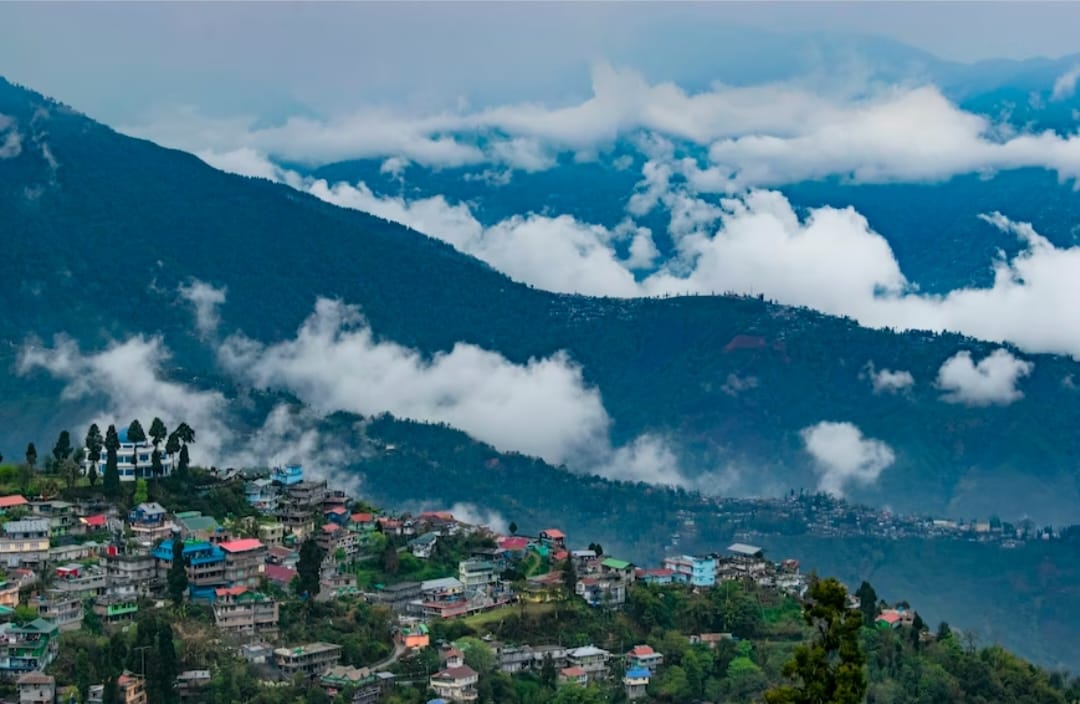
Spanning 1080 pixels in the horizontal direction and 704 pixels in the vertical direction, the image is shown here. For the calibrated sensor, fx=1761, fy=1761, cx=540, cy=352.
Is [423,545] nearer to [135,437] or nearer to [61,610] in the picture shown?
[135,437]

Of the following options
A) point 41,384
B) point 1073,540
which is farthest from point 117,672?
point 1073,540

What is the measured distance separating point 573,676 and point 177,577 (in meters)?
17.1

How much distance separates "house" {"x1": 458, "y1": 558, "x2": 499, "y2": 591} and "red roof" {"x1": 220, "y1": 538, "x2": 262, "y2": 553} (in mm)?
10591

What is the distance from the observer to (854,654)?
34625 mm

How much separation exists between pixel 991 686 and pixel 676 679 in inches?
601

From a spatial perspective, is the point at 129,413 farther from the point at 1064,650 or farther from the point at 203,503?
the point at 1064,650

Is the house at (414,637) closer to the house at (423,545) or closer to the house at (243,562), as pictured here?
the house at (243,562)

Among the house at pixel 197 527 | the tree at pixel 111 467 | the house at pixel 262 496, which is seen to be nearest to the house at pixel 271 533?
the house at pixel 262 496

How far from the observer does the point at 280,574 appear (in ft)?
258

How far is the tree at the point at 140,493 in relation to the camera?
273 feet

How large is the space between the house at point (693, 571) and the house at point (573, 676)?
1954cm

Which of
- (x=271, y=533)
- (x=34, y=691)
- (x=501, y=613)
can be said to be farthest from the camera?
(x=271, y=533)

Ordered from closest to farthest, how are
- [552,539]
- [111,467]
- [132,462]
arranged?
[111,467]
[132,462]
[552,539]

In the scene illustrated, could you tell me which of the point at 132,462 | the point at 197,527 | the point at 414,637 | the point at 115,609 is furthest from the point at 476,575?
the point at 115,609
